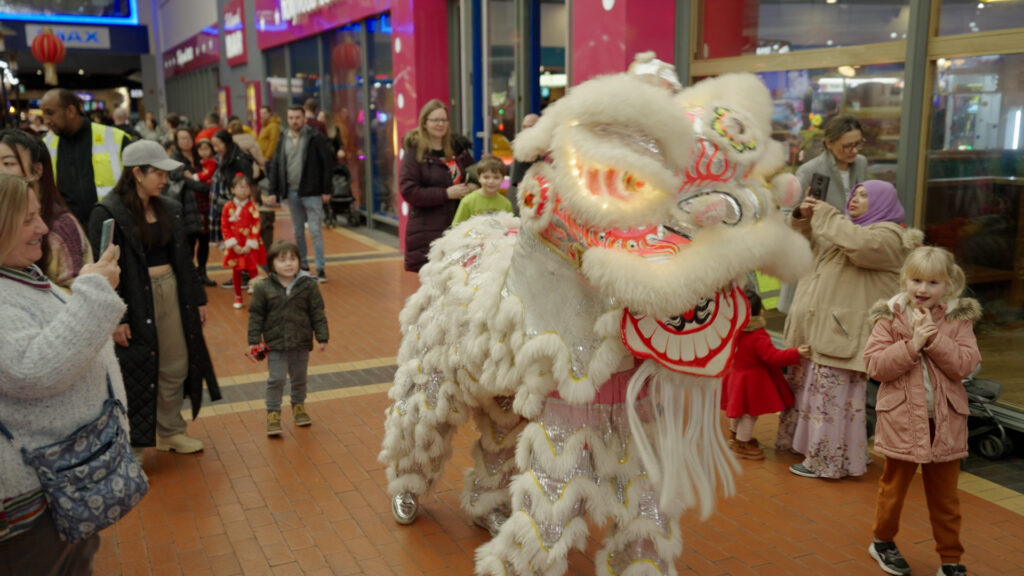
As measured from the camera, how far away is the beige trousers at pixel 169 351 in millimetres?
4844

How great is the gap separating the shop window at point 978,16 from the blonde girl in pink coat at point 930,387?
2.20 meters

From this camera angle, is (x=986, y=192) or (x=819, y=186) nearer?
(x=819, y=186)

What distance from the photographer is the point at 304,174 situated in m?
10.1

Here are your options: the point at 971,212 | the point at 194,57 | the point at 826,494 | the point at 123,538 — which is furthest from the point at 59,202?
the point at 194,57

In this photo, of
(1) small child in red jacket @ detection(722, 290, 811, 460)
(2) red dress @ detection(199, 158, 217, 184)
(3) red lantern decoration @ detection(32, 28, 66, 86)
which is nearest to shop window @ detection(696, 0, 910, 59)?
(1) small child in red jacket @ detection(722, 290, 811, 460)

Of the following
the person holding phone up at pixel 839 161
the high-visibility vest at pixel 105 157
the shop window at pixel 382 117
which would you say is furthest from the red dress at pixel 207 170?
the person holding phone up at pixel 839 161

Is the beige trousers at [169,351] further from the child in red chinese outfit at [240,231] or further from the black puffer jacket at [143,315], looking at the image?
the child in red chinese outfit at [240,231]

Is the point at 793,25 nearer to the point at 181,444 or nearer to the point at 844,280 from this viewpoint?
the point at 844,280

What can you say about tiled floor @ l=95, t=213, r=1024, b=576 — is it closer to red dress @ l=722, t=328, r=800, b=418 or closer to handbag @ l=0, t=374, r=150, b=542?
red dress @ l=722, t=328, r=800, b=418

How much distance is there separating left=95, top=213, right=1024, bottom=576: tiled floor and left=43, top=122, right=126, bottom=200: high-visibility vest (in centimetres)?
181

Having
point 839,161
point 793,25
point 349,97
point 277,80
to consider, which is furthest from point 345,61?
point 839,161

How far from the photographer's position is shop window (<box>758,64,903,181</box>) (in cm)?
573

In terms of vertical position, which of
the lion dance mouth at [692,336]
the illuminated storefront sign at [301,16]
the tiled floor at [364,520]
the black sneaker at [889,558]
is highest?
the illuminated storefront sign at [301,16]

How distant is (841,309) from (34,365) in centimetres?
392
